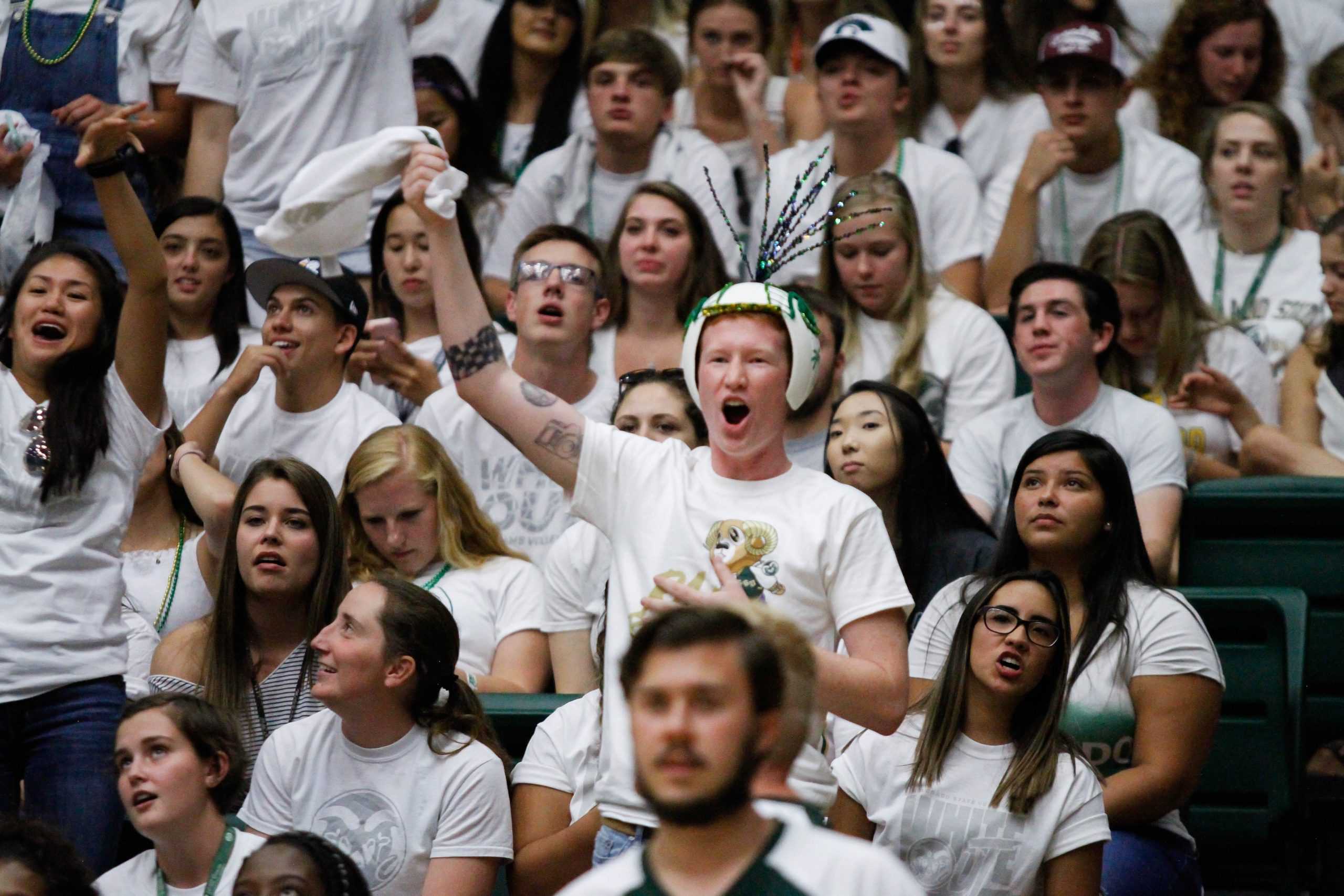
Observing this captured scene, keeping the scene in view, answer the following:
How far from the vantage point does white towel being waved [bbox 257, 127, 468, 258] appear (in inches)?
153

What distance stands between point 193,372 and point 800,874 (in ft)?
15.0

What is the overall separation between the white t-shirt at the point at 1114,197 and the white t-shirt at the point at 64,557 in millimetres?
3880

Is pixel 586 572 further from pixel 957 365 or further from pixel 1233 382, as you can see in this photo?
pixel 1233 382

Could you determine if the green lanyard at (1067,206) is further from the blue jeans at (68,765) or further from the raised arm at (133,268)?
the blue jeans at (68,765)

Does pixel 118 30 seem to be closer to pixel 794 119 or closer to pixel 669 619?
pixel 794 119

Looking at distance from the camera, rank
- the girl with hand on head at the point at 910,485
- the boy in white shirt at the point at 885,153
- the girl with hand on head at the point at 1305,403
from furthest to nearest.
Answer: the boy in white shirt at the point at 885,153, the girl with hand on head at the point at 1305,403, the girl with hand on head at the point at 910,485

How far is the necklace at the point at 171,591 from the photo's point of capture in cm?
558

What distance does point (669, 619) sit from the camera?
2607 mm

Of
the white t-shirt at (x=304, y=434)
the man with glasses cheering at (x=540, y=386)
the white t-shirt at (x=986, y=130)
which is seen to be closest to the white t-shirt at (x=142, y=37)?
the white t-shirt at (x=304, y=434)

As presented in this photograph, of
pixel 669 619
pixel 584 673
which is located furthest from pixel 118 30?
pixel 669 619

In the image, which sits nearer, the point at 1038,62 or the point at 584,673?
the point at 584,673

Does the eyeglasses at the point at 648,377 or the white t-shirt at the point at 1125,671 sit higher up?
the eyeglasses at the point at 648,377

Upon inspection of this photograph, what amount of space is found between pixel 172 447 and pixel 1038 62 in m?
3.67

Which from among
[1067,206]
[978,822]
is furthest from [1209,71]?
[978,822]
